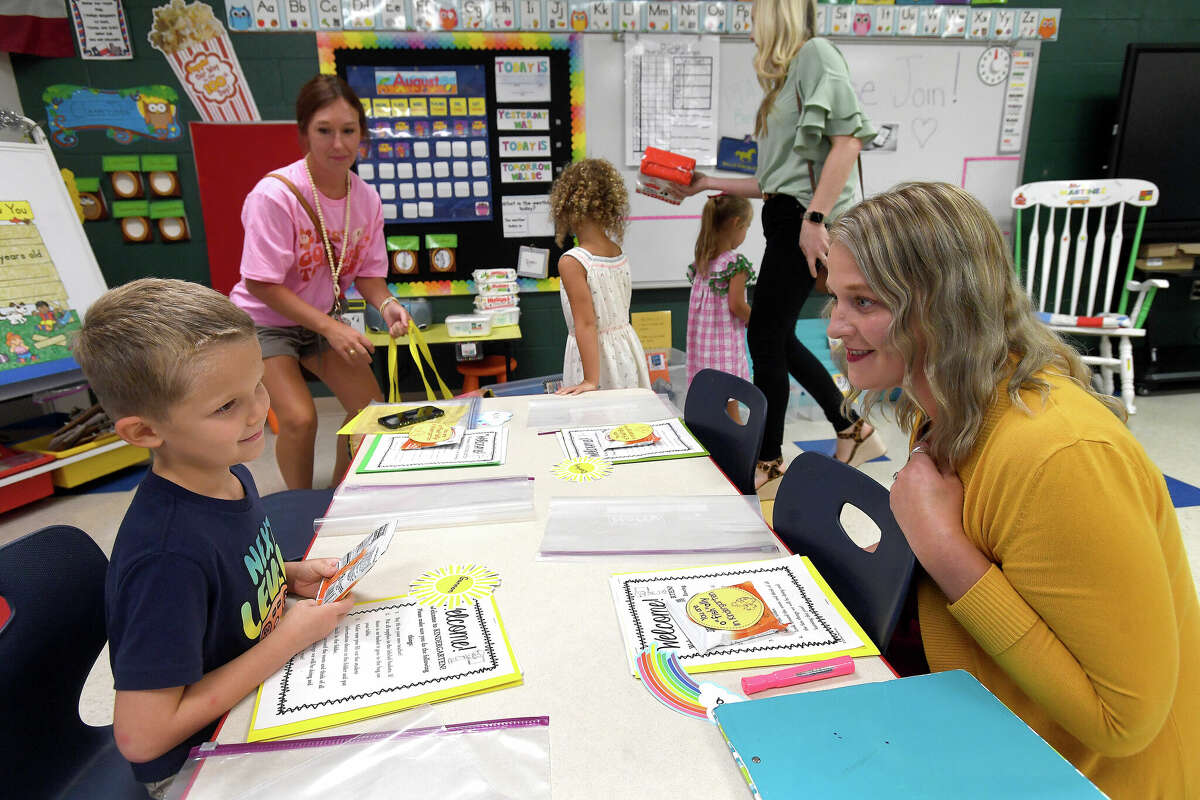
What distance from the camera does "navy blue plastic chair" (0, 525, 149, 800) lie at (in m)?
0.85

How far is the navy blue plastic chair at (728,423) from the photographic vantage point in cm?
140

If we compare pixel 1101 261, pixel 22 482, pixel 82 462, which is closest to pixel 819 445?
pixel 1101 261

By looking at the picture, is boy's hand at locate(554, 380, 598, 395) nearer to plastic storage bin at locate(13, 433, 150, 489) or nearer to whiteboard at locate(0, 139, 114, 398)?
plastic storage bin at locate(13, 433, 150, 489)

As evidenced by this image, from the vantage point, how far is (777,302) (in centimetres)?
219

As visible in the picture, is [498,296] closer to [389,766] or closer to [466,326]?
[466,326]

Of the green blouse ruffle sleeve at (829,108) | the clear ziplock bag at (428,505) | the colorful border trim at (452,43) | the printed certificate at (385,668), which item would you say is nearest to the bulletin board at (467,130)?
the colorful border trim at (452,43)

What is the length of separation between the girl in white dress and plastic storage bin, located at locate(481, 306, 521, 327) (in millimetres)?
1100

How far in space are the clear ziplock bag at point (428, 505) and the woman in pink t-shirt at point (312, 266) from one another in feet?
2.52

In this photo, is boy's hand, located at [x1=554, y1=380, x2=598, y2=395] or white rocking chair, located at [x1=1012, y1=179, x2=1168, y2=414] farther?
white rocking chair, located at [x1=1012, y1=179, x2=1168, y2=414]

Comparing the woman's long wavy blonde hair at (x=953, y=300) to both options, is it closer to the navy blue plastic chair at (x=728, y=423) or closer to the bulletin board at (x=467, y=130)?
the navy blue plastic chair at (x=728, y=423)

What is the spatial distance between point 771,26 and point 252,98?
268cm

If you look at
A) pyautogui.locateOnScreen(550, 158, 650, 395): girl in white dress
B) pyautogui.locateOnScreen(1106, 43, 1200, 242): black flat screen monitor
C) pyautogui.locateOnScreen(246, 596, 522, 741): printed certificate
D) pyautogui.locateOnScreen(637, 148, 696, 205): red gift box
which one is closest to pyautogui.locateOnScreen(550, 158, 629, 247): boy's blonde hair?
pyautogui.locateOnScreen(550, 158, 650, 395): girl in white dress

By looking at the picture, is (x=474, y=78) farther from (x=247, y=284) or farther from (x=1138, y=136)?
(x=1138, y=136)

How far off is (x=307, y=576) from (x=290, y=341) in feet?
4.82
